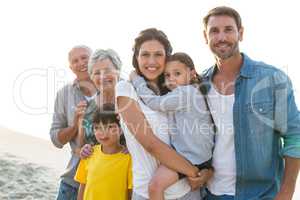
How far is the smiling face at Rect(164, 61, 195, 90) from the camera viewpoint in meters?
3.52

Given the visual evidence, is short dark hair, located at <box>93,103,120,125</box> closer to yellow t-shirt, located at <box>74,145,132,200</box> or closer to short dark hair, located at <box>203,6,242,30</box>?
yellow t-shirt, located at <box>74,145,132,200</box>

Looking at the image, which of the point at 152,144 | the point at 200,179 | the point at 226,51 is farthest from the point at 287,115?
the point at 152,144

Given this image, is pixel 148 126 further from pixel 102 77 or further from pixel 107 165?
pixel 102 77

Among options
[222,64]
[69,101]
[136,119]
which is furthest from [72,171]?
[222,64]

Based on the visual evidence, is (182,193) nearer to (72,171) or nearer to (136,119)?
(136,119)

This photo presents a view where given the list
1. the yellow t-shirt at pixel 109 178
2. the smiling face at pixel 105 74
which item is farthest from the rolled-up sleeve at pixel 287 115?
the smiling face at pixel 105 74

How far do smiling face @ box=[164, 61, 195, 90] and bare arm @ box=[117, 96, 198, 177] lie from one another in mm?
380

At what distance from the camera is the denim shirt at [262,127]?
10.5 ft

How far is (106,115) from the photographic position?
391cm

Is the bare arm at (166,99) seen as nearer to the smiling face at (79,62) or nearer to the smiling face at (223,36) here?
the smiling face at (223,36)

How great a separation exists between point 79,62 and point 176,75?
1.36m

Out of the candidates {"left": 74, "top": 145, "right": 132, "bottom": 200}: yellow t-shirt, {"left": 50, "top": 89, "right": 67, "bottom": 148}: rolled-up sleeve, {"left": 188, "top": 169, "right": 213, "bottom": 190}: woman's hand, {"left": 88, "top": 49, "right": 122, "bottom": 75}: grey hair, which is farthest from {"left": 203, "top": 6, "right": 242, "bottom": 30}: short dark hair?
{"left": 50, "top": 89, "right": 67, "bottom": 148}: rolled-up sleeve

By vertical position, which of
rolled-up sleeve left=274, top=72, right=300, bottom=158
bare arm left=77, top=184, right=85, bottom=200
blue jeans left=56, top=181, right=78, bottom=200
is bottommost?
blue jeans left=56, top=181, right=78, bottom=200

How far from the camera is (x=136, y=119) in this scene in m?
3.28
